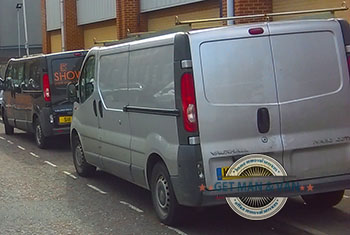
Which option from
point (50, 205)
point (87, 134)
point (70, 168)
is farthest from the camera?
point (70, 168)

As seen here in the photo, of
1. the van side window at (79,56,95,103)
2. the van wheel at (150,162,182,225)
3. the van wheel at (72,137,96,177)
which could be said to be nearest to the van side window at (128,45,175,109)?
the van wheel at (150,162,182,225)

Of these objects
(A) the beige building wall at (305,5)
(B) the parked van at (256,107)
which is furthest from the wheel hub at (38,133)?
(B) the parked van at (256,107)

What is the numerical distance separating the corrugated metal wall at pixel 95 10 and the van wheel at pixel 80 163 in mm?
10464

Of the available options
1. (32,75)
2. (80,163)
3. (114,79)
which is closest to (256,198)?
(114,79)

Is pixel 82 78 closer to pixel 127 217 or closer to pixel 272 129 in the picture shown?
pixel 127 217

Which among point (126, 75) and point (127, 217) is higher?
point (126, 75)

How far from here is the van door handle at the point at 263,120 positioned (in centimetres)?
570

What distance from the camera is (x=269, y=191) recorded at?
5.69 m

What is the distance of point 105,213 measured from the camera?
7.21 meters

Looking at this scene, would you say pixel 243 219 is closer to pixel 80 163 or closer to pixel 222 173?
pixel 222 173

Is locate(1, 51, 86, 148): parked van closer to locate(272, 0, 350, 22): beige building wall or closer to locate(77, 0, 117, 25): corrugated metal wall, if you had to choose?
locate(272, 0, 350, 22): beige building wall

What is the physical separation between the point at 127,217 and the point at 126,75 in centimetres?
174

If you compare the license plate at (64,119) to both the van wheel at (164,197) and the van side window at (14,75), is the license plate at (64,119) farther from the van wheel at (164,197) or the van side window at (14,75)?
the van wheel at (164,197)

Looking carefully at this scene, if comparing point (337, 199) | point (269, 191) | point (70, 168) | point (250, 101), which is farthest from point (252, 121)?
point (70, 168)
